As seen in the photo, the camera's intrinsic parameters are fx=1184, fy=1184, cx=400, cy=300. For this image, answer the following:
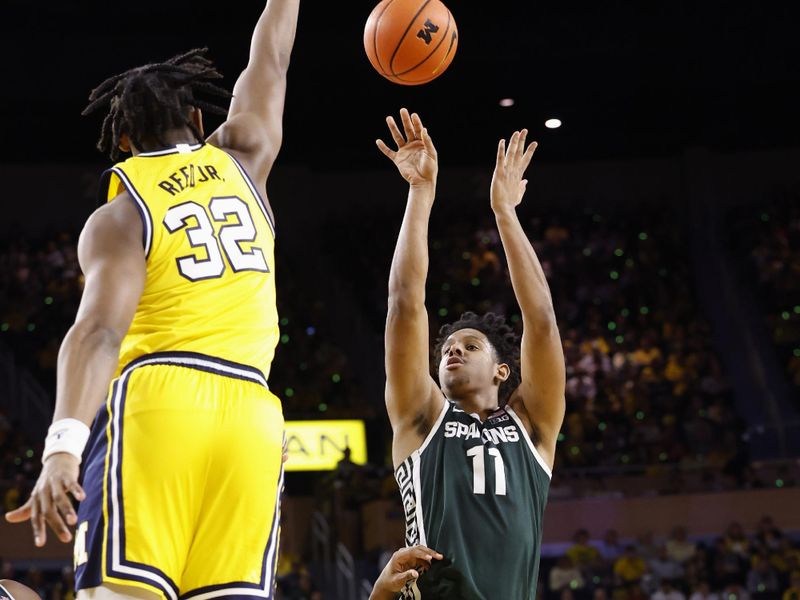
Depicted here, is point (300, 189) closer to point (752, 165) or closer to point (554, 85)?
point (554, 85)

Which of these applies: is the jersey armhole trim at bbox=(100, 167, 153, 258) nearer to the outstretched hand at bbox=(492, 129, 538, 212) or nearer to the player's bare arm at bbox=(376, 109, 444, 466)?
the player's bare arm at bbox=(376, 109, 444, 466)

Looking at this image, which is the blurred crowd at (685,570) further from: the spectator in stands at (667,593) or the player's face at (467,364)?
the player's face at (467,364)

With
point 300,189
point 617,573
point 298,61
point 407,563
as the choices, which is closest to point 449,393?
point 407,563

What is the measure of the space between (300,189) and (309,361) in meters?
4.63

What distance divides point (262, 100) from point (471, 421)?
142 cm

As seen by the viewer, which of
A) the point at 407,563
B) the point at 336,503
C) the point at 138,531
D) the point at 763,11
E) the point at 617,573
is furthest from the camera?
the point at 763,11

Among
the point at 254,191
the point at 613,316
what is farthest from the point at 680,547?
the point at 254,191

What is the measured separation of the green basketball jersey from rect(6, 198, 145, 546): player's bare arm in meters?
1.54

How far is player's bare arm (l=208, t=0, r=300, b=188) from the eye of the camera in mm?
3551

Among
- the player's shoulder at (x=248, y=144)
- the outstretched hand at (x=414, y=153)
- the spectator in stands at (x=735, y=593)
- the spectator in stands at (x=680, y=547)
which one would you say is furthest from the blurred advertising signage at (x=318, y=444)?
the player's shoulder at (x=248, y=144)

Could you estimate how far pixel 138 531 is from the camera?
2.81m

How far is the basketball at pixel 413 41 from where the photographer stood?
5898mm

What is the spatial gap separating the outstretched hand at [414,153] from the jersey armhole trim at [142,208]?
1544mm

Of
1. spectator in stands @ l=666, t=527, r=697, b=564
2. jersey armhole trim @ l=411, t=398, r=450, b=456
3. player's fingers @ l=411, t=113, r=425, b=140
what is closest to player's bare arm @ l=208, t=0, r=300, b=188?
player's fingers @ l=411, t=113, r=425, b=140
